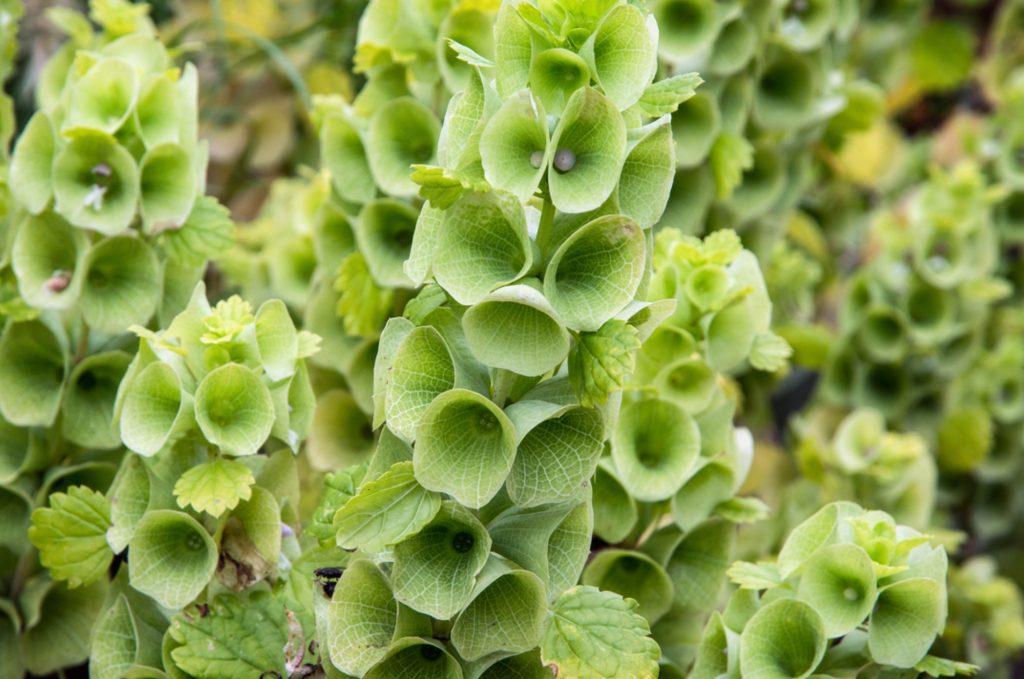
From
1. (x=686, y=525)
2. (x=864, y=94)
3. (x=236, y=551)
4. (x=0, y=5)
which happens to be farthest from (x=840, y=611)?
(x=0, y=5)

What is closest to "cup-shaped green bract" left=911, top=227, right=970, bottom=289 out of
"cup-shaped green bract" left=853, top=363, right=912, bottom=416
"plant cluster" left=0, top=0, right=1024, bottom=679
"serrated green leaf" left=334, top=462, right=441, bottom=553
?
"plant cluster" left=0, top=0, right=1024, bottom=679

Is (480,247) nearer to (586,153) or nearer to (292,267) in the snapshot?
(586,153)

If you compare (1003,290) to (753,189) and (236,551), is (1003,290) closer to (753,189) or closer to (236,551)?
(753,189)

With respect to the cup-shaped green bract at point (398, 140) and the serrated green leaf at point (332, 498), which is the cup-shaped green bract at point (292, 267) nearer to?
the cup-shaped green bract at point (398, 140)

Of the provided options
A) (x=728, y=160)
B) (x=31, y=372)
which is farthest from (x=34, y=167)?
(x=728, y=160)

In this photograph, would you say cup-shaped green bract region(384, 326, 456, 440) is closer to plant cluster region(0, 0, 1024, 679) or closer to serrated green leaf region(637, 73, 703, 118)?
plant cluster region(0, 0, 1024, 679)
